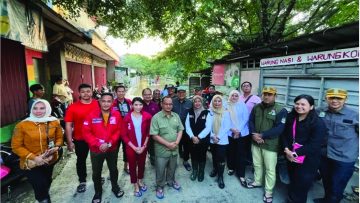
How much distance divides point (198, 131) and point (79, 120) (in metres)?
2.14

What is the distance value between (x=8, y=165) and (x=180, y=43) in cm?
868

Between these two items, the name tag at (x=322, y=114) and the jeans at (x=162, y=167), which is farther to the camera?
the jeans at (x=162, y=167)

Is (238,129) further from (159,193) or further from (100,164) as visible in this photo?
(100,164)

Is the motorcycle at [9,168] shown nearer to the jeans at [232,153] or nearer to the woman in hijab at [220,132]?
the woman in hijab at [220,132]

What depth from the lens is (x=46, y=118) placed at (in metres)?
2.98

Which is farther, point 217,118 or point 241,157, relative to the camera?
point 241,157

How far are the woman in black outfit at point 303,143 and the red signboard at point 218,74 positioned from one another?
787 centimetres

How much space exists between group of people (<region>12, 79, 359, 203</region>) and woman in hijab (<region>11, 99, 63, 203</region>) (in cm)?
1

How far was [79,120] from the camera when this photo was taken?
3.56 metres

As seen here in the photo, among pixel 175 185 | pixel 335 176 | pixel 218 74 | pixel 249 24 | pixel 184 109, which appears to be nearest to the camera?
pixel 335 176

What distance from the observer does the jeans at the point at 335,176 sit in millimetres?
3104

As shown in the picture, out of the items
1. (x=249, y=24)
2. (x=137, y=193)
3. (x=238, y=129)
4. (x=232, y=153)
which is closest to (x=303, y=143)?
(x=238, y=129)

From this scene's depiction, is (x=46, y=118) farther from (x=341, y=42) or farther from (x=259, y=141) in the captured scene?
(x=341, y=42)

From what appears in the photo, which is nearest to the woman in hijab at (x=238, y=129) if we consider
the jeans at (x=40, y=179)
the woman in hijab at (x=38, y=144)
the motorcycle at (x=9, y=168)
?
the woman in hijab at (x=38, y=144)
